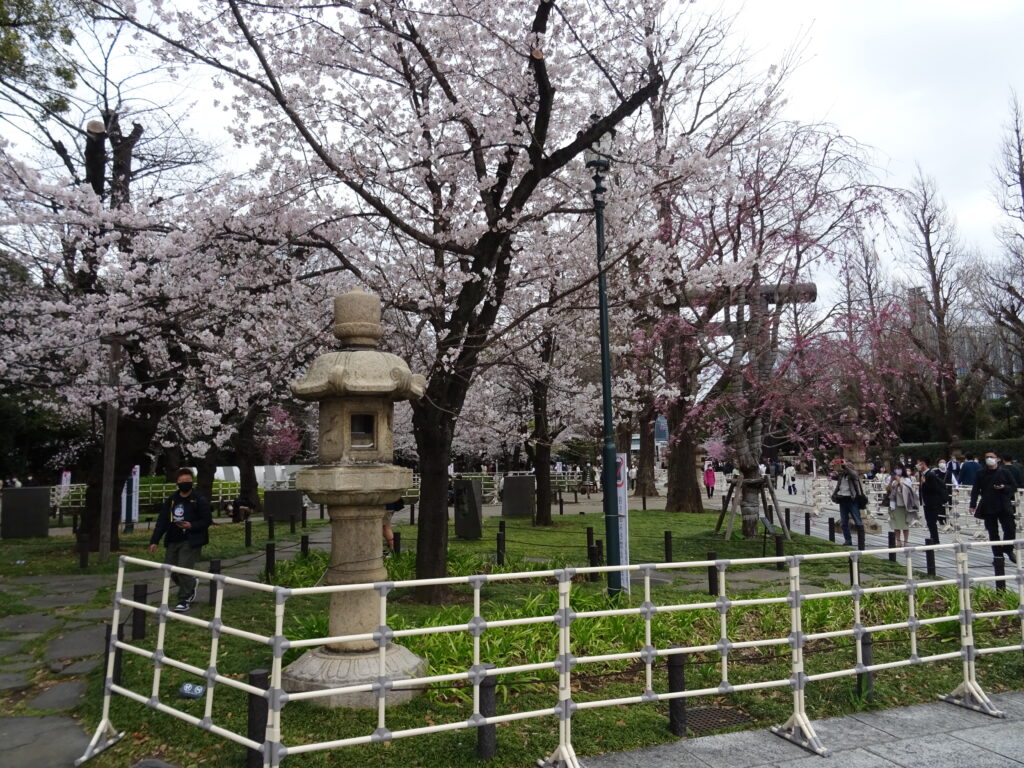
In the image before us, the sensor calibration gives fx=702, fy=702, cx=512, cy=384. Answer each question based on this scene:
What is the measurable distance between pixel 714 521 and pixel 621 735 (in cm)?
1591

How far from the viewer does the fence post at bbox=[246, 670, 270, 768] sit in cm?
412

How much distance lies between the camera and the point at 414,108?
10.5 metres

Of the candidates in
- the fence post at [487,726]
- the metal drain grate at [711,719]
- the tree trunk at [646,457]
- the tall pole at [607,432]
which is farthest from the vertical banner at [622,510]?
the tree trunk at [646,457]

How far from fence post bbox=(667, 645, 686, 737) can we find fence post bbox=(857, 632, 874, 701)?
155 cm

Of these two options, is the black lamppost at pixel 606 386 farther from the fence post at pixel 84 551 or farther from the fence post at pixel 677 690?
the fence post at pixel 84 551

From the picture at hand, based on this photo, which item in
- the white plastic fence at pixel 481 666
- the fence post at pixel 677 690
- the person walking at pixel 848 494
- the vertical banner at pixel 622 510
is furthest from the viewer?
the person walking at pixel 848 494

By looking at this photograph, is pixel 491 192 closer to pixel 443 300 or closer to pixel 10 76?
pixel 443 300

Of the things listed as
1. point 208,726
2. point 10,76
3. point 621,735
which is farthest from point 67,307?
point 621,735

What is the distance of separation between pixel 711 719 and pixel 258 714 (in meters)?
3.39

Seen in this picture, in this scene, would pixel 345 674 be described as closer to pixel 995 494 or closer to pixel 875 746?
pixel 875 746

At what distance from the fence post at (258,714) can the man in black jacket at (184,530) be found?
18.6 ft

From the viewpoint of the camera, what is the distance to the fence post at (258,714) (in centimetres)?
412

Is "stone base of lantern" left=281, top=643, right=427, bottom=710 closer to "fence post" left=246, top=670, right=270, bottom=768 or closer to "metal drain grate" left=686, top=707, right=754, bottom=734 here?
"fence post" left=246, top=670, right=270, bottom=768

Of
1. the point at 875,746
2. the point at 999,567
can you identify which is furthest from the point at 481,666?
the point at 999,567
